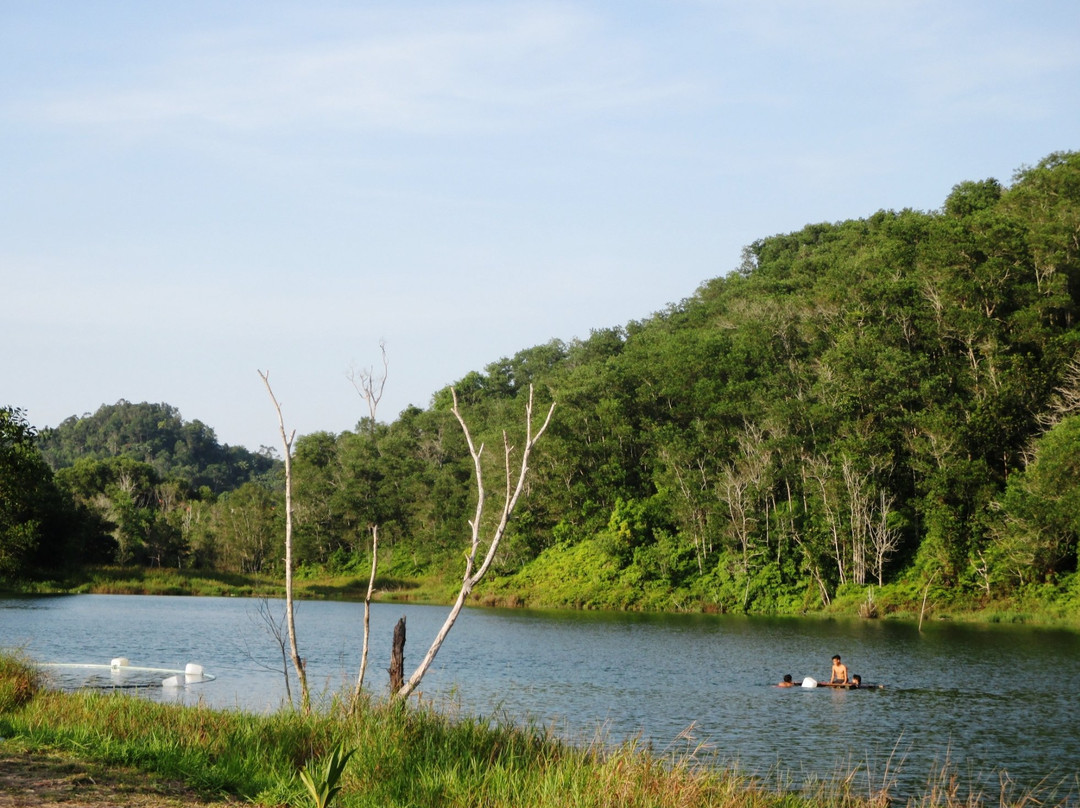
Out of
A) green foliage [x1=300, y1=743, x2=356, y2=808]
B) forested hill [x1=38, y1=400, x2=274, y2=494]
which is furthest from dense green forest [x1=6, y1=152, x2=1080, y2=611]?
forested hill [x1=38, y1=400, x2=274, y2=494]

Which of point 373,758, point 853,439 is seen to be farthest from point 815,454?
point 373,758

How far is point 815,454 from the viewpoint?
60.2 m

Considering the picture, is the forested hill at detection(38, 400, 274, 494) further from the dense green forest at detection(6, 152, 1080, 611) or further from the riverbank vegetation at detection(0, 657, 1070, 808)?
the riverbank vegetation at detection(0, 657, 1070, 808)

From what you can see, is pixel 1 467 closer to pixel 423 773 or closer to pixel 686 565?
pixel 423 773

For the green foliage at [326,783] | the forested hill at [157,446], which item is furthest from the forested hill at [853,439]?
the forested hill at [157,446]

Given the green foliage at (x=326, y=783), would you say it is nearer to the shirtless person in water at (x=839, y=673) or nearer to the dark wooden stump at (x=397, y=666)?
the dark wooden stump at (x=397, y=666)

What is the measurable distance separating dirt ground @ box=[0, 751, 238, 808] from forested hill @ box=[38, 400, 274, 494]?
484 feet

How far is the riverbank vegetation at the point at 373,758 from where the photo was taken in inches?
369

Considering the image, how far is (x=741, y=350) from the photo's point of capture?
226 feet

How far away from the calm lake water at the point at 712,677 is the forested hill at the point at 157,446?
11078 cm

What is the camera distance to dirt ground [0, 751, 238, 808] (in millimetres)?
8570

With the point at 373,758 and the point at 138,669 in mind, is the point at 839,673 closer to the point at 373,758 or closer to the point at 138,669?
the point at 138,669

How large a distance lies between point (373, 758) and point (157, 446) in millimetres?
169589

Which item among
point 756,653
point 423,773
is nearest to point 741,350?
point 756,653
